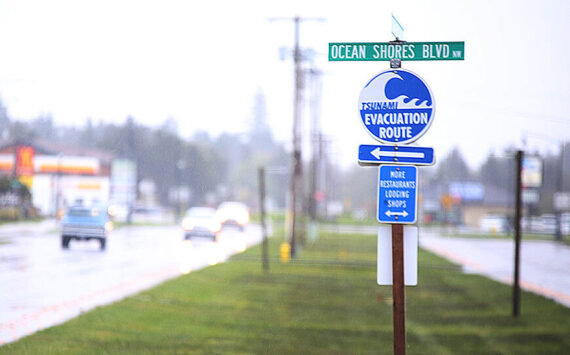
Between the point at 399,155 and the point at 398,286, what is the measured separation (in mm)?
1083

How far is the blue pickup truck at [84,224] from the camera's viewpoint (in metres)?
31.5

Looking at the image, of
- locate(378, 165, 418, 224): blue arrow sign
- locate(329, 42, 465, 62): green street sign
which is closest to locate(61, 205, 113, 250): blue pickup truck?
locate(329, 42, 465, 62): green street sign

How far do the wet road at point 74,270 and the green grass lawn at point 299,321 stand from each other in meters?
0.68

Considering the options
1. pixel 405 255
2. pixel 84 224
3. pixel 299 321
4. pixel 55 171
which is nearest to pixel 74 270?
pixel 299 321

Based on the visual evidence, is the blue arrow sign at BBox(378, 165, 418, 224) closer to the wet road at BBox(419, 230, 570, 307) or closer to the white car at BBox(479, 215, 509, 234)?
the wet road at BBox(419, 230, 570, 307)

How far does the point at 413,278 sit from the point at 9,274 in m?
15.8

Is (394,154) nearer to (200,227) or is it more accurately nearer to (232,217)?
(200,227)

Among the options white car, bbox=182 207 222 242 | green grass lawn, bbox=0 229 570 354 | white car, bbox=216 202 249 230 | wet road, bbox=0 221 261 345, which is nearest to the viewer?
green grass lawn, bbox=0 229 570 354

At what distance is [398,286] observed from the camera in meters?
6.91

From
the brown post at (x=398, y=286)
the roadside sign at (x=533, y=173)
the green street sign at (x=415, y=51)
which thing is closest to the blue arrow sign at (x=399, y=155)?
the brown post at (x=398, y=286)

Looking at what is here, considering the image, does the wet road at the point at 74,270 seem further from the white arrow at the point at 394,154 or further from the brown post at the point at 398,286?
the white arrow at the point at 394,154

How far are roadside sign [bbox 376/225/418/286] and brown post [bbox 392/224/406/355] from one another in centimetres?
5

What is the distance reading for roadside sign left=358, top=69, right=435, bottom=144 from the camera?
6871 mm

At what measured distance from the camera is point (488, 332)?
603 inches
